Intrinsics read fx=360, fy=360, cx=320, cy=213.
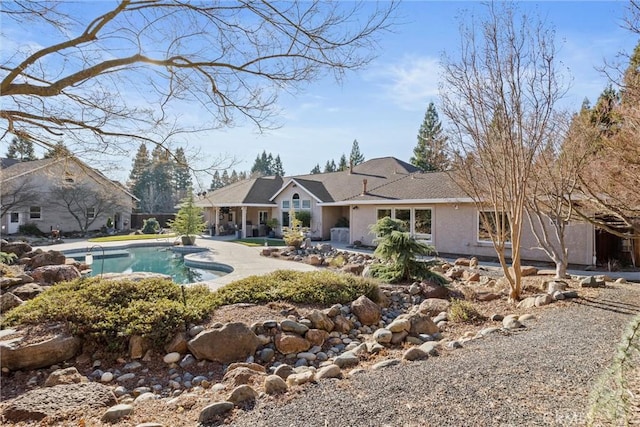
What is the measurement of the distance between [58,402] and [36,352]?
1.92 m

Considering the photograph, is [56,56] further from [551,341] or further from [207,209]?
[207,209]

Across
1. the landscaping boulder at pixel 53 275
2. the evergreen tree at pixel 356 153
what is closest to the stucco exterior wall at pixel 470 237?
the landscaping boulder at pixel 53 275

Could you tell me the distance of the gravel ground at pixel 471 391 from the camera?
297 cm

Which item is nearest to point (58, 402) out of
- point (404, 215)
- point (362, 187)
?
point (404, 215)

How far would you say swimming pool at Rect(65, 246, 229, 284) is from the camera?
14.0 meters

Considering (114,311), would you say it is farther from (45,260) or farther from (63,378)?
(45,260)

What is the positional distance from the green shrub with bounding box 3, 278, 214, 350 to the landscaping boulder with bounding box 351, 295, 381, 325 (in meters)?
2.89

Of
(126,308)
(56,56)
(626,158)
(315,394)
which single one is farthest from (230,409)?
(626,158)

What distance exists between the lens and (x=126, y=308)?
613 cm

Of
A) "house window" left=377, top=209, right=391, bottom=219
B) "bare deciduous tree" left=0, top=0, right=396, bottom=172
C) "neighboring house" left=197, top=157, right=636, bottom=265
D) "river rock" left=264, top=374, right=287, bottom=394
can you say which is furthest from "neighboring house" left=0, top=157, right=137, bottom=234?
"river rock" left=264, top=374, right=287, bottom=394

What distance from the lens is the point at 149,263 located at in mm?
17312

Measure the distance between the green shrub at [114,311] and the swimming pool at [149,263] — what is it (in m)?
6.11

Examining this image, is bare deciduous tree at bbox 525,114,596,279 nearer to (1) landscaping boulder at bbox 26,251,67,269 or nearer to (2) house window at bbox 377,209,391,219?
(2) house window at bbox 377,209,391,219

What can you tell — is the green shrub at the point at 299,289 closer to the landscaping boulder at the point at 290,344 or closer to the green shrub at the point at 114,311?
the green shrub at the point at 114,311
